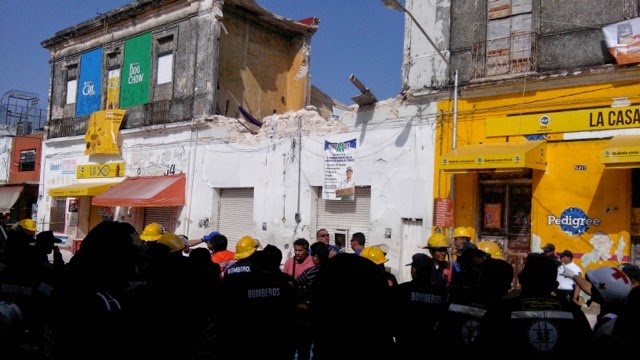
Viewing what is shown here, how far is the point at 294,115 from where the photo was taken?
15289 mm

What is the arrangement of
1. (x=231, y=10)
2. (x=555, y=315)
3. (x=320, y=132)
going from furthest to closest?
(x=231, y=10)
(x=320, y=132)
(x=555, y=315)

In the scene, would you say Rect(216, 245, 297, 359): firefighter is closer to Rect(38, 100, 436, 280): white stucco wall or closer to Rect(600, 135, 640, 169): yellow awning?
Rect(600, 135, 640, 169): yellow awning

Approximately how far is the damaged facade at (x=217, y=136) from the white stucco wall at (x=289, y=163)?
0.03 meters

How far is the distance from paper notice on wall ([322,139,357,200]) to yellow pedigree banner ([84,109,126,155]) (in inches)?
340

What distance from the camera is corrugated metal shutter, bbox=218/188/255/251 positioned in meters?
16.1

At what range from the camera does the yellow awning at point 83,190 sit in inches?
744

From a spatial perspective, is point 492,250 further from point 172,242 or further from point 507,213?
point 507,213

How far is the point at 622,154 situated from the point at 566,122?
5.52 feet

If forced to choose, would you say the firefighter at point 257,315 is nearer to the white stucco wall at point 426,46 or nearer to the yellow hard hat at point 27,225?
the yellow hard hat at point 27,225

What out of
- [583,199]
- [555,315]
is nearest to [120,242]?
[555,315]

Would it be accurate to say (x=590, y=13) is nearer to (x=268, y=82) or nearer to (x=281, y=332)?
(x=281, y=332)

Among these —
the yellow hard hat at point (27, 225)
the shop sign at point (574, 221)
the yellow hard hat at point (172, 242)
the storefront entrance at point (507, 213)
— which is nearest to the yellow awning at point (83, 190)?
the yellow hard hat at point (27, 225)

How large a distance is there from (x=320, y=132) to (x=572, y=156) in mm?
6127

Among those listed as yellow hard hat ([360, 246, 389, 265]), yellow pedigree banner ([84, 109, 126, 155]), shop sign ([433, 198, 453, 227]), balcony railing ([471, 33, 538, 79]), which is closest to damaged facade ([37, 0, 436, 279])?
yellow pedigree banner ([84, 109, 126, 155])
